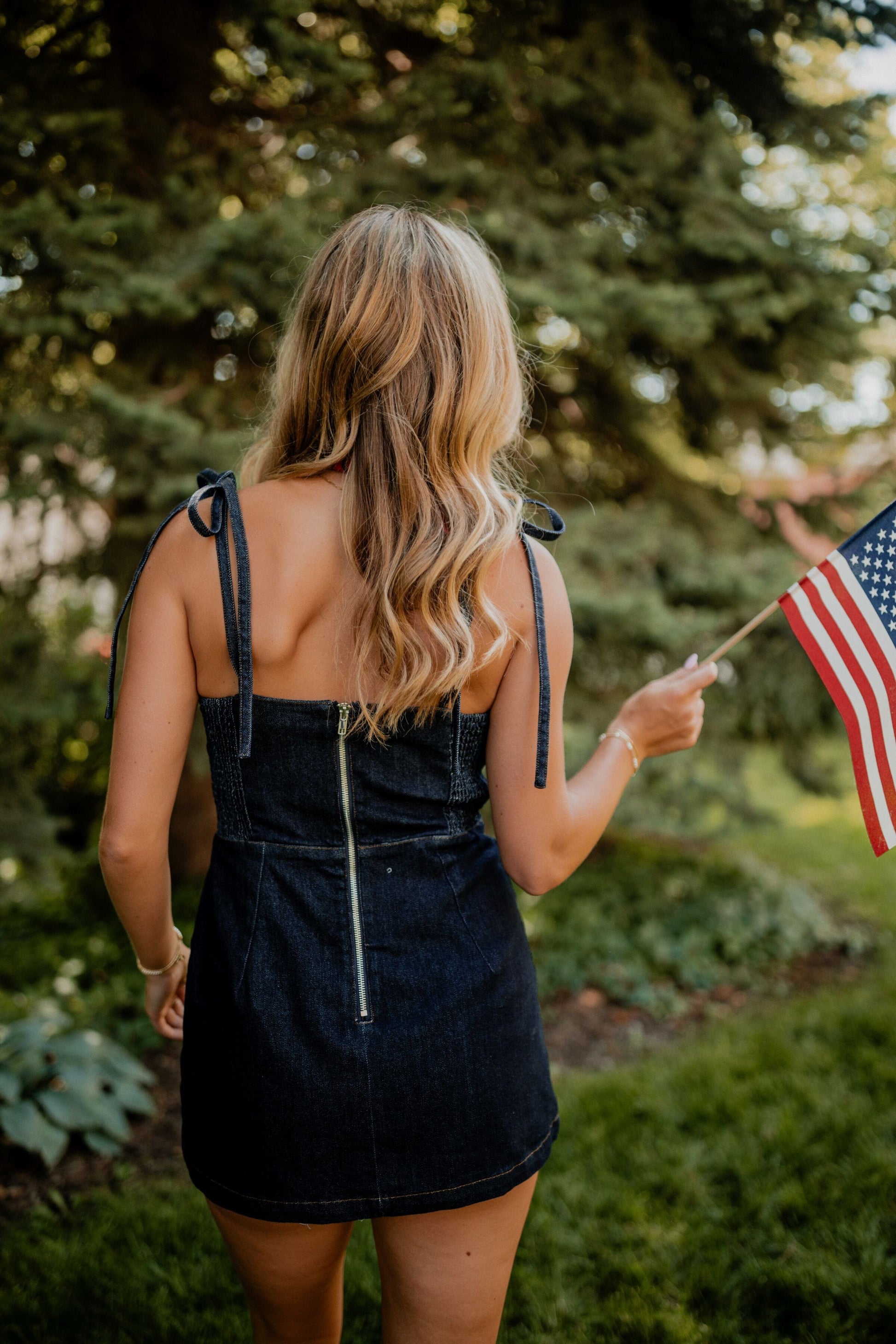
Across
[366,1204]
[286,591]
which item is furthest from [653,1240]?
[286,591]

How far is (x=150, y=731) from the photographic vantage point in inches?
58.8

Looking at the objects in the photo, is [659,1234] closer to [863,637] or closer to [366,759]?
[863,637]

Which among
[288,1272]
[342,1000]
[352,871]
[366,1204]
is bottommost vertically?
[288,1272]

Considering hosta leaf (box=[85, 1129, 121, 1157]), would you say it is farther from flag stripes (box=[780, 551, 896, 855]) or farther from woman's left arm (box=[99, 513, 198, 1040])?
flag stripes (box=[780, 551, 896, 855])

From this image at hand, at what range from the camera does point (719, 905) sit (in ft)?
18.2

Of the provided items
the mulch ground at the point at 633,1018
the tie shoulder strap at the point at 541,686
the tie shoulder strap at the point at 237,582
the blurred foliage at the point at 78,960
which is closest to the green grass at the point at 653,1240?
the mulch ground at the point at 633,1018

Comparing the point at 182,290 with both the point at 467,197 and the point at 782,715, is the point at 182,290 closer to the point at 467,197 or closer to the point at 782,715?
the point at 467,197

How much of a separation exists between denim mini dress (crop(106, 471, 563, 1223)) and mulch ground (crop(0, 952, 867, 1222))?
206 cm

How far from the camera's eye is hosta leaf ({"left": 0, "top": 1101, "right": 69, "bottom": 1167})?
310 cm

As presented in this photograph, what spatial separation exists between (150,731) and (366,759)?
0.35 meters

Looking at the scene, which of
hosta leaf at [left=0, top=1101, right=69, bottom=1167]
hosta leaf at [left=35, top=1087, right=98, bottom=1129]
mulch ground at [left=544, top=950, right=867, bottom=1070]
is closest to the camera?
hosta leaf at [left=0, top=1101, right=69, bottom=1167]

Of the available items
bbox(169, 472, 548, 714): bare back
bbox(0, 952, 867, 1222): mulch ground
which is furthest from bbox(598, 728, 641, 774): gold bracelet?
bbox(0, 952, 867, 1222): mulch ground

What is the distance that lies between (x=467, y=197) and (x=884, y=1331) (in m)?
4.47

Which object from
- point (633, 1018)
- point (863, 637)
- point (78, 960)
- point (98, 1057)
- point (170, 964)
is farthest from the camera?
point (78, 960)
